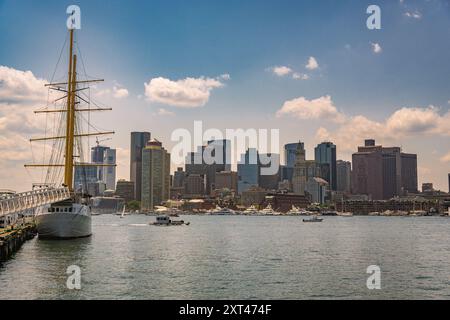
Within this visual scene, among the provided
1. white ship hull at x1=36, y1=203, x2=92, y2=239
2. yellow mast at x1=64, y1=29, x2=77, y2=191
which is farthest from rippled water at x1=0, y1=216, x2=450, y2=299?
yellow mast at x1=64, y1=29, x2=77, y2=191

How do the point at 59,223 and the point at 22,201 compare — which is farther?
the point at 59,223

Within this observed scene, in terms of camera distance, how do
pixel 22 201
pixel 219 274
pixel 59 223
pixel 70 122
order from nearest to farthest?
1. pixel 219 274
2. pixel 22 201
3. pixel 59 223
4. pixel 70 122

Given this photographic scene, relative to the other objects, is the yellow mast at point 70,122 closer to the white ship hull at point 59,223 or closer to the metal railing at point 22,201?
the white ship hull at point 59,223

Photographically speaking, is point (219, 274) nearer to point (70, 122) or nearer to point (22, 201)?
point (22, 201)

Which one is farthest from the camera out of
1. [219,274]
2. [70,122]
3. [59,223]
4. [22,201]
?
[70,122]

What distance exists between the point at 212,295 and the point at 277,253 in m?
32.3

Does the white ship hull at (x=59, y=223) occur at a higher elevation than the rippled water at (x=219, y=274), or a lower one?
higher

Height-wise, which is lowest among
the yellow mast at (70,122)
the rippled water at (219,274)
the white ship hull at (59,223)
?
the rippled water at (219,274)

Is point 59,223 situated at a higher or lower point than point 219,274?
→ higher

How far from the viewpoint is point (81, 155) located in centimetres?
9512

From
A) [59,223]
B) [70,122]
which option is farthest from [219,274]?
[70,122]

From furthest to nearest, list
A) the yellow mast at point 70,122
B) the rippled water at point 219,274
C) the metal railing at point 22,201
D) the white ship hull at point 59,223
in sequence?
1. the yellow mast at point 70,122
2. the white ship hull at point 59,223
3. the metal railing at point 22,201
4. the rippled water at point 219,274

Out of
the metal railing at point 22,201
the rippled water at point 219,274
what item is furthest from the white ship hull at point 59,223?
the rippled water at point 219,274

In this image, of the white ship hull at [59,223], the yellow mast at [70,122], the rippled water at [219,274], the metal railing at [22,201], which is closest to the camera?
the rippled water at [219,274]
